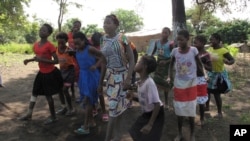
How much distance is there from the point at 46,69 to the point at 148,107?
7.26 feet

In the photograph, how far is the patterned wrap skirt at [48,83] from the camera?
17.0ft

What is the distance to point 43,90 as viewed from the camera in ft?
17.2

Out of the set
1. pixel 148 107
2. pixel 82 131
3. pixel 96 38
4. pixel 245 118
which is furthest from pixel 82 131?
pixel 245 118

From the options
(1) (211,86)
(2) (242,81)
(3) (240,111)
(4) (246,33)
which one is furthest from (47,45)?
(4) (246,33)

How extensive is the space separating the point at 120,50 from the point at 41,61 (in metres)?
1.48

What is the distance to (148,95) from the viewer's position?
3.52m

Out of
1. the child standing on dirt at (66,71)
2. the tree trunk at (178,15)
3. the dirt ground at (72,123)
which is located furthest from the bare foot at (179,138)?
the tree trunk at (178,15)

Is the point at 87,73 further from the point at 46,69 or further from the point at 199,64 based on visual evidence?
the point at 199,64

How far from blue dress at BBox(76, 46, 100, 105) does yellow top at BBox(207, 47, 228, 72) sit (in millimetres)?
2050

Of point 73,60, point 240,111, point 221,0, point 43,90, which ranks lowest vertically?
point 240,111

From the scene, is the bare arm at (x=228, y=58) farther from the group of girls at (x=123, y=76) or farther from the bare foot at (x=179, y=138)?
the bare foot at (x=179, y=138)

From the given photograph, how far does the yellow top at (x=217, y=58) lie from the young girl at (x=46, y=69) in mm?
2557

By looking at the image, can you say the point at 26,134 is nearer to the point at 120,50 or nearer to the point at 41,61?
the point at 41,61

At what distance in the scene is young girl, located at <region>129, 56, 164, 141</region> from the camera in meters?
3.48
